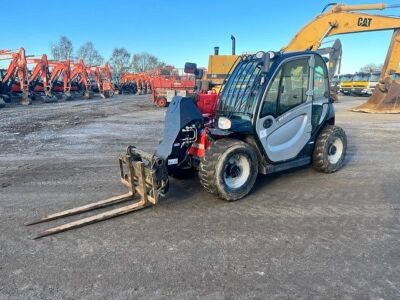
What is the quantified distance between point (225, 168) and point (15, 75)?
80.7ft

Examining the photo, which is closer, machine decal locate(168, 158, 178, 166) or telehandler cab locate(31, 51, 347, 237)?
telehandler cab locate(31, 51, 347, 237)

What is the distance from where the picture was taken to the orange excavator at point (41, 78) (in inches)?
995

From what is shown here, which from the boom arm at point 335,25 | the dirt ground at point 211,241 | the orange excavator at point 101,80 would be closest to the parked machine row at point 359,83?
the boom arm at point 335,25

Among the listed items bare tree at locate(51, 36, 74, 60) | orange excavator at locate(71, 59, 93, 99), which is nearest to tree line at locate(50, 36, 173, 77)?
bare tree at locate(51, 36, 74, 60)

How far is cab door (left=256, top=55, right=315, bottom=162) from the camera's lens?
5.16 m

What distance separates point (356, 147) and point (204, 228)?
6.29m

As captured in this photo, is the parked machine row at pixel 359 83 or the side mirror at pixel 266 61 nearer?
the side mirror at pixel 266 61

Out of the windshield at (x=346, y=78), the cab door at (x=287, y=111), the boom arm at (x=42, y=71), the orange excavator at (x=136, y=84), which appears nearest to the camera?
the cab door at (x=287, y=111)

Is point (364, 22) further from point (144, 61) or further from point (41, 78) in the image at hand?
point (144, 61)

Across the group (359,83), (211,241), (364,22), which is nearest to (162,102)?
(364,22)

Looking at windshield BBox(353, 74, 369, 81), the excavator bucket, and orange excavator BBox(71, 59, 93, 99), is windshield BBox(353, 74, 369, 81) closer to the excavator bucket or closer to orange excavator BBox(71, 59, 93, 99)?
the excavator bucket

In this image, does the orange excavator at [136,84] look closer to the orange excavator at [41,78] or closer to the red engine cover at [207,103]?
the orange excavator at [41,78]

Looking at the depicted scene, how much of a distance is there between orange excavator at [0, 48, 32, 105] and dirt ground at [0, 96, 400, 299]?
19.4 m

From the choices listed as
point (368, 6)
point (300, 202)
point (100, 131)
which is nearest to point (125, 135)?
point (100, 131)
